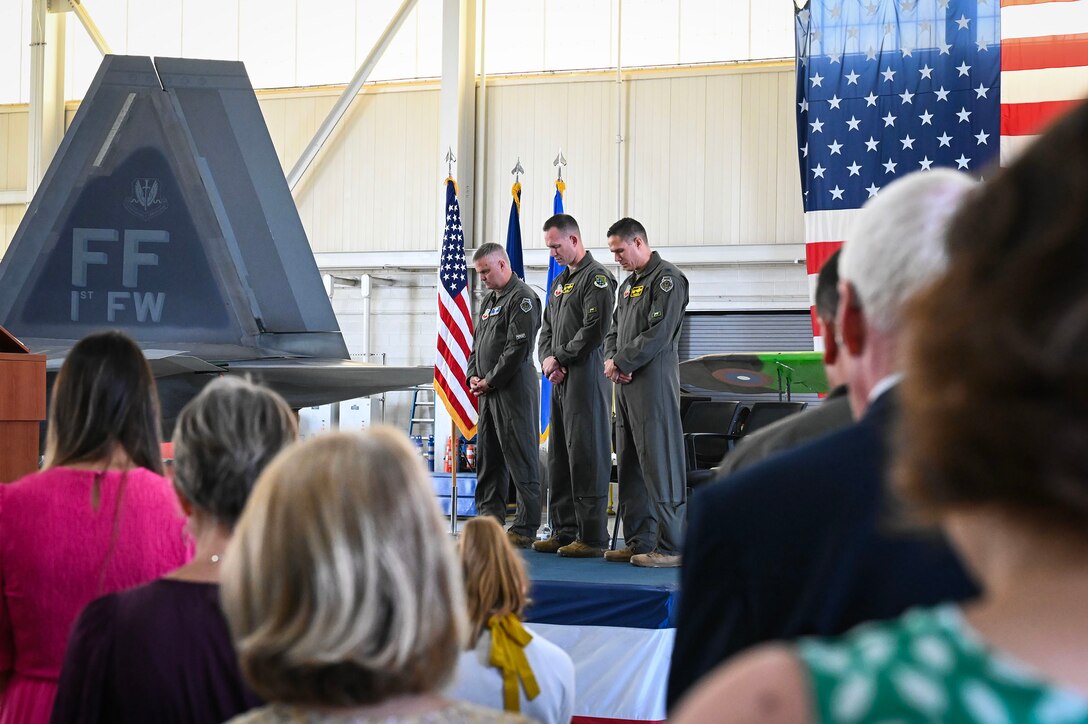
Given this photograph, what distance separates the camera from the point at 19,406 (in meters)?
3.50

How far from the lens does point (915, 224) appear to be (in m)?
1.33

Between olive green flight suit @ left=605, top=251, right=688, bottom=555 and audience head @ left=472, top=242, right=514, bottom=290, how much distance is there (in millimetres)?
1047

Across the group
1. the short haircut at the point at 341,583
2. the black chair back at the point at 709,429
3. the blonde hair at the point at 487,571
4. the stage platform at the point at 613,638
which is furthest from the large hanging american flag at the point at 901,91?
the short haircut at the point at 341,583

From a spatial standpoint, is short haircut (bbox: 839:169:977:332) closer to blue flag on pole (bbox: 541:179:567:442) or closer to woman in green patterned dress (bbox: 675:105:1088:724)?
woman in green patterned dress (bbox: 675:105:1088:724)

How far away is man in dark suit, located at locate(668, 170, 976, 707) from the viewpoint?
1.17m

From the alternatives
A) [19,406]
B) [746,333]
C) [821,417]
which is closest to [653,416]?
[19,406]

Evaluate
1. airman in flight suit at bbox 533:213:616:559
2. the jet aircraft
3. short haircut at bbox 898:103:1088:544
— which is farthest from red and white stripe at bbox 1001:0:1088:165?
short haircut at bbox 898:103:1088:544

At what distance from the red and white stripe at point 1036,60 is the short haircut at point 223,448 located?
8328 millimetres

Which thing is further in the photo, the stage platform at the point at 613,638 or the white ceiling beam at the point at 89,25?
the white ceiling beam at the point at 89,25

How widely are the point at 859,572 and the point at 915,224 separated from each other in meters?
0.43

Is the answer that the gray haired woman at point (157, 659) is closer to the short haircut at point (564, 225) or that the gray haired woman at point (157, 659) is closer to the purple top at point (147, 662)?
the purple top at point (147, 662)

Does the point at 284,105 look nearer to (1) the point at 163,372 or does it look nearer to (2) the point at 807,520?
(1) the point at 163,372

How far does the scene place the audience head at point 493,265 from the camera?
671 cm

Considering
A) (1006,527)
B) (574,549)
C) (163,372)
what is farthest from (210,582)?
(574,549)
